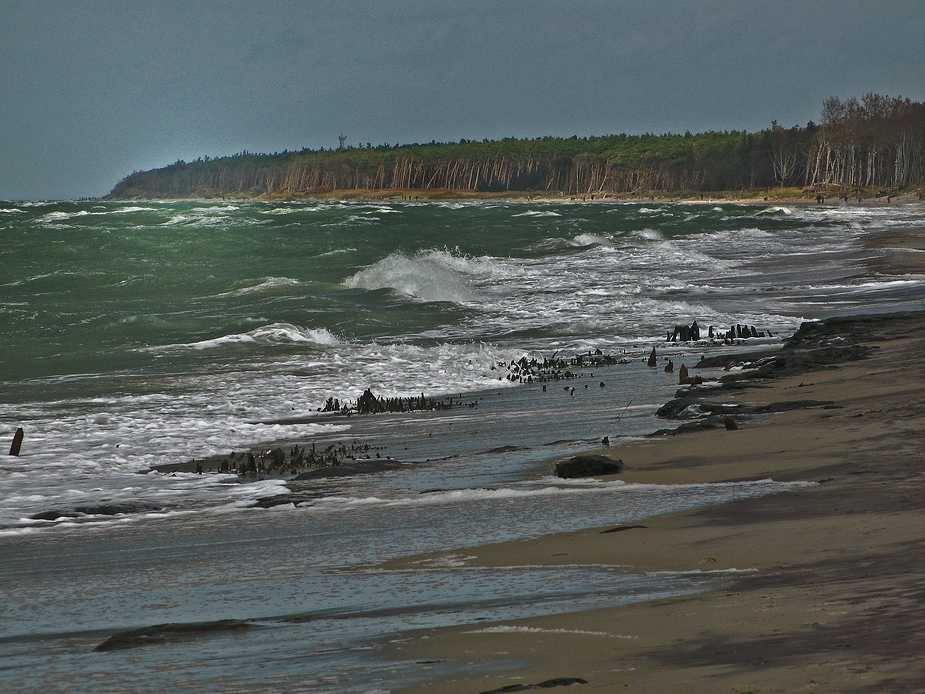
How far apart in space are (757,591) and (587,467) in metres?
3.60

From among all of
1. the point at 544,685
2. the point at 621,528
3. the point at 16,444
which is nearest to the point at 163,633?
the point at 544,685

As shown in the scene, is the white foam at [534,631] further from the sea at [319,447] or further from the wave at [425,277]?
the wave at [425,277]

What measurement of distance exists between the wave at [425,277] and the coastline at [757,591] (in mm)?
21969

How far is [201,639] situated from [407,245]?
1966 inches

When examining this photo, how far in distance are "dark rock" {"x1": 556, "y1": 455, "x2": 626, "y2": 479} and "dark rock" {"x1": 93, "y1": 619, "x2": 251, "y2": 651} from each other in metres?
3.71

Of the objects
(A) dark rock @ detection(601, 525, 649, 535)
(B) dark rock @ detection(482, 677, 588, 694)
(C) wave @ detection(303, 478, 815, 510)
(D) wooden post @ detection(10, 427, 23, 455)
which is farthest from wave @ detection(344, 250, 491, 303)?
(B) dark rock @ detection(482, 677, 588, 694)

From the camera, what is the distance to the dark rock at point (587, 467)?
26.3 feet

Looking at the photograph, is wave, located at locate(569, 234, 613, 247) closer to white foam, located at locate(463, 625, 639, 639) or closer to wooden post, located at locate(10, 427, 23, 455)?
wooden post, located at locate(10, 427, 23, 455)

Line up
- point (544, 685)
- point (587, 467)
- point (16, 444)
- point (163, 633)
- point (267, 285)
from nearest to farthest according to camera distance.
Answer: point (544, 685) < point (163, 633) < point (587, 467) < point (16, 444) < point (267, 285)

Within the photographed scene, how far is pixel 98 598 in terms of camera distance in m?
5.68

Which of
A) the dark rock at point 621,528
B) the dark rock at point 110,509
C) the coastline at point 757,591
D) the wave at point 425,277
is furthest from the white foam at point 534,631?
the wave at point 425,277

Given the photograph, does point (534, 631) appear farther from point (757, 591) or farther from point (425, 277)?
point (425, 277)

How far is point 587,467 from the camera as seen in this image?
8.04 m

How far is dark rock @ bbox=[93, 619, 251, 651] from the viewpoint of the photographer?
4684 mm
